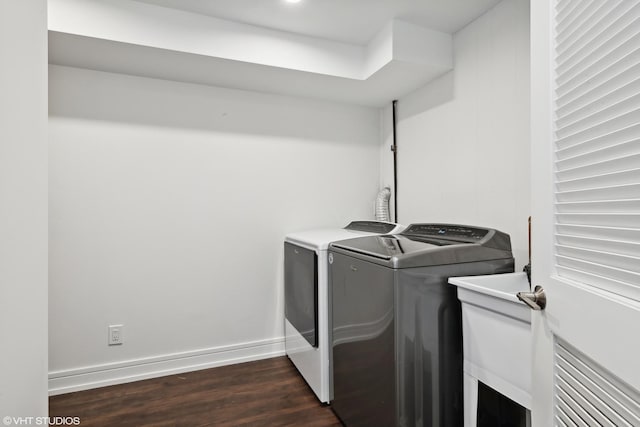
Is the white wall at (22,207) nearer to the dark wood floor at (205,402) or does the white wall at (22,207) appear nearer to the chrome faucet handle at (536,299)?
the dark wood floor at (205,402)

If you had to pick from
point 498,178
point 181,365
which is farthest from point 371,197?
point 181,365

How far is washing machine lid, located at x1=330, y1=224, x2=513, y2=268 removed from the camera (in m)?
1.47

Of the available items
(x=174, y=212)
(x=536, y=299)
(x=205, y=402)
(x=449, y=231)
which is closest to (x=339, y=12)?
(x=449, y=231)

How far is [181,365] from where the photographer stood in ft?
8.11

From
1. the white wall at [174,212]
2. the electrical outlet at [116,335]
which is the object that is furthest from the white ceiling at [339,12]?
the electrical outlet at [116,335]

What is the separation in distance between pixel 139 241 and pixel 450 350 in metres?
2.06

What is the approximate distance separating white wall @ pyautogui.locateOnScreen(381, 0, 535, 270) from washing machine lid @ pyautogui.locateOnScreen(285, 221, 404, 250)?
379 millimetres

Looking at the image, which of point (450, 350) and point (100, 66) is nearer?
point (450, 350)

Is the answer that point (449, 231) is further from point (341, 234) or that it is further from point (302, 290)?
point (302, 290)

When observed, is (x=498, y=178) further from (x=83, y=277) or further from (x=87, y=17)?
(x=83, y=277)

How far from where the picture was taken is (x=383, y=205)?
293 cm

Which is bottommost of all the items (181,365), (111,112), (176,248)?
(181,365)

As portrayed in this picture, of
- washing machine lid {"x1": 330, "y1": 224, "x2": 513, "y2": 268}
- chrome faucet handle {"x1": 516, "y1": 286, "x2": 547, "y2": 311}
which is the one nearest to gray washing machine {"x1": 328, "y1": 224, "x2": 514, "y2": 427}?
washing machine lid {"x1": 330, "y1": 224, "x2": 513, "y2": 268}

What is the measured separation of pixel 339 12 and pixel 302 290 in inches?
67.9
